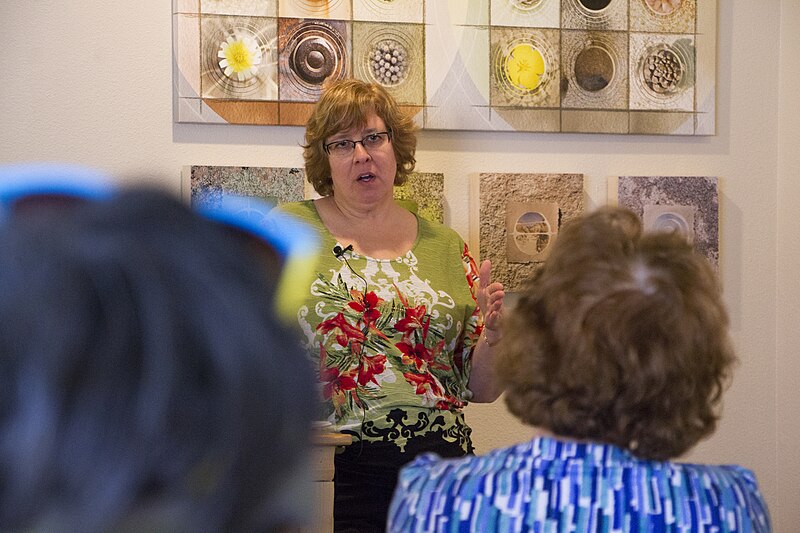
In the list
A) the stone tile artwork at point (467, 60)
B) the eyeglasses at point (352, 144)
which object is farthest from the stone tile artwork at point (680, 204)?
the eyeglasses at point (352, 144)

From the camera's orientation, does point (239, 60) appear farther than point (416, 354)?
Yes

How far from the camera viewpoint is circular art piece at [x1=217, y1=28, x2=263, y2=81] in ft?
10.0

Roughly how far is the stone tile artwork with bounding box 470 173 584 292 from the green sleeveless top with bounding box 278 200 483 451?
0.51 meters

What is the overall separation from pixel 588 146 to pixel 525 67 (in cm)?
36

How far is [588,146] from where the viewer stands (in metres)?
3.34

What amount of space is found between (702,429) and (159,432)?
1.04m

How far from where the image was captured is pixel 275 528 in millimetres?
484

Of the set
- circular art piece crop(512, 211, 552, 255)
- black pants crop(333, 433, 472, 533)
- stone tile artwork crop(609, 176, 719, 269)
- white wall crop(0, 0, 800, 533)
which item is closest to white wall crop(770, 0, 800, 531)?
white wall crop(0, 0, 800, 533)

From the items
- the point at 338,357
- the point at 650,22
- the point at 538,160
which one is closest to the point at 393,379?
the point at 338,357

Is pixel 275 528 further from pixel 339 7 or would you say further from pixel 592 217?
pixel 339 7

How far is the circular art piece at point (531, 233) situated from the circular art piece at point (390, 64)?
0.65 meters

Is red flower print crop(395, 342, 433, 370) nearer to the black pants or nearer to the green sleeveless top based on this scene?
the green sleeveless top

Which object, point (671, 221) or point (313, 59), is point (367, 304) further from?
point (671, 221)

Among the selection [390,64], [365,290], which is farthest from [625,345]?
[390,64]
